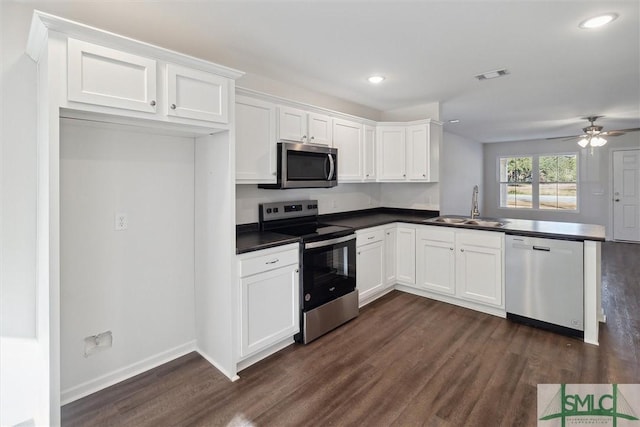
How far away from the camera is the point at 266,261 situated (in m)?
2.49

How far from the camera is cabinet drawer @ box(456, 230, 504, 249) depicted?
10.6ft

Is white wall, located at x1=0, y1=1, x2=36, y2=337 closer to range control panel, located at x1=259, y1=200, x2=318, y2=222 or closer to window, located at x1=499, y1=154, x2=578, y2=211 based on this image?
range control panel, located at x1=259, y1=200, x2=318, y2=222

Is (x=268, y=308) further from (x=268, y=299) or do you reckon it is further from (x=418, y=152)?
(x=418, y=152)

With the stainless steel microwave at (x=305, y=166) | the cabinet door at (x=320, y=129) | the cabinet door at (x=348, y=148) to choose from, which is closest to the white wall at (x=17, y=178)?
the stainless steel microwave at (x=305, y=166)

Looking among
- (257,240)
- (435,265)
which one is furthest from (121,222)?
(435,265)

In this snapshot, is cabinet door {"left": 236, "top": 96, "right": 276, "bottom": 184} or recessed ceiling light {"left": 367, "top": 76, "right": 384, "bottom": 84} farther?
recessed ceiling light {"left": 367, "top": 76, "right": 384, "bottom": 84}

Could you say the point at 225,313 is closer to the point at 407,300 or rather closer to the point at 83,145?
the point at 83,145

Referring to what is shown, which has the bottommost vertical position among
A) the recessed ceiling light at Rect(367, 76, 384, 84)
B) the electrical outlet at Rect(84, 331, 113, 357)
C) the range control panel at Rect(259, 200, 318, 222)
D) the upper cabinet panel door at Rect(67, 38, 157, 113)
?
the electrical outlet at Rect(84, 331, 113, 357)

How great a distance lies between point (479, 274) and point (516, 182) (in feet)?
21.0

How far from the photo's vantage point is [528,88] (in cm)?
375

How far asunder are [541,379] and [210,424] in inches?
86.6

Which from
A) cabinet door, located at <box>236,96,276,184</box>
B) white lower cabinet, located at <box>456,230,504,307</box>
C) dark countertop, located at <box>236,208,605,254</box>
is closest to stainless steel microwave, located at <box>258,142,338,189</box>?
cabinet door, located at <box>236,96,276,184</box>

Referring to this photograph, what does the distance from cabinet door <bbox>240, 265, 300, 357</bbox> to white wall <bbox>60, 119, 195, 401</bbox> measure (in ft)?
2.01

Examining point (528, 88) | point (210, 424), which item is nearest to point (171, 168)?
point (210, 424)
